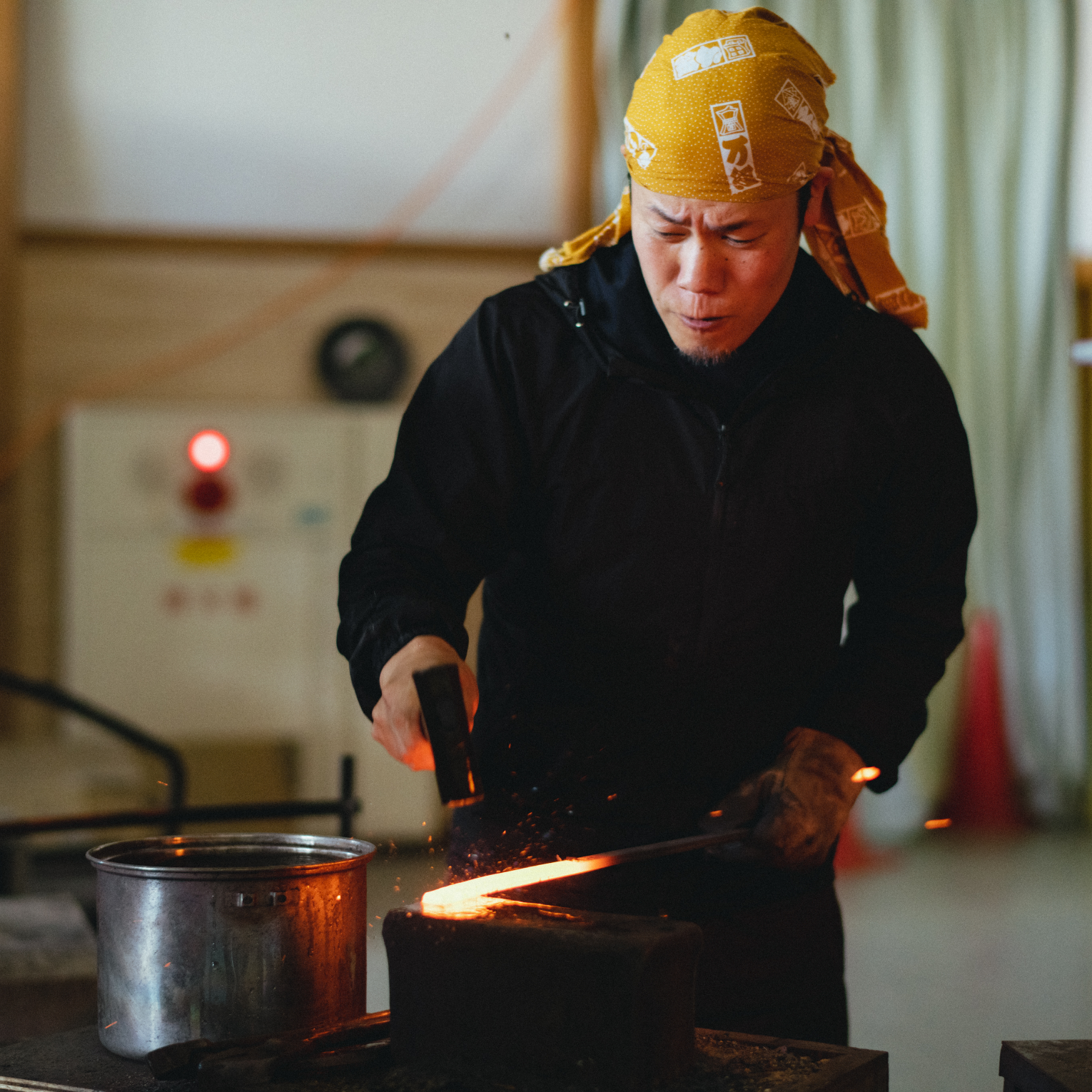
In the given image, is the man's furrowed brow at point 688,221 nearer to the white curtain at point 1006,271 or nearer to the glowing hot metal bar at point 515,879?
the glowing hot metal bar at point 515,879

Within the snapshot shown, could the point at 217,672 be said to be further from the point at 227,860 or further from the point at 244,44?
the point at 227,860

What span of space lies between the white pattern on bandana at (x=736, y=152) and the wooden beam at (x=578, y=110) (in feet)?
10.2

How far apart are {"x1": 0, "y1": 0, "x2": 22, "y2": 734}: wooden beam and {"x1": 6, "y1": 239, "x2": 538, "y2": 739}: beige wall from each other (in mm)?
30

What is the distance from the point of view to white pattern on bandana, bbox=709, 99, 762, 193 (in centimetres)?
117

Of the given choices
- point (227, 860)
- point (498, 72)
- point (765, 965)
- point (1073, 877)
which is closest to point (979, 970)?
point (1073, 877)

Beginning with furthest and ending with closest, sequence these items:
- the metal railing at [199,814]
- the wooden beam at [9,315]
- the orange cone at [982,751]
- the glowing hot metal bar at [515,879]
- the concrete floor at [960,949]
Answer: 1. the orange cone at [982,751]
2. the wooden beam at [9,315]
3. the concrete floor at [960,949]
4. the metal railing at [199,814]
5. the glowing hot metal bar at [515,879]

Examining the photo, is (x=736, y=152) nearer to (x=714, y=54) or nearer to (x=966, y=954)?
(x=714, y=54)

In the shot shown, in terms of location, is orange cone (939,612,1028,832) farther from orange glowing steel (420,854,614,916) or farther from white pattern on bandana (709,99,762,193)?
orange glowing steel (420,854,614,916)

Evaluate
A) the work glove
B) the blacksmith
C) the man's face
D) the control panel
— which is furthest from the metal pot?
the control panel

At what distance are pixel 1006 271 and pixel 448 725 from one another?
3982 millimetres

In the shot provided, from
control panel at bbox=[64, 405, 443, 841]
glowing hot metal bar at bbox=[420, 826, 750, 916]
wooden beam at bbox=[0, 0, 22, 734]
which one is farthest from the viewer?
wooden beam at bbox=[0, 0, 22, 734]

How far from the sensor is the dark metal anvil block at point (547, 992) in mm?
847

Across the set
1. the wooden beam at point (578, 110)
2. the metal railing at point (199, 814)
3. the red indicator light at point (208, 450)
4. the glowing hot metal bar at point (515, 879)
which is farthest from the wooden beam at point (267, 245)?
the glowing hot metal bar at point (515, 879)

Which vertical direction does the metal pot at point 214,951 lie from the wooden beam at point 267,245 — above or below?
below
